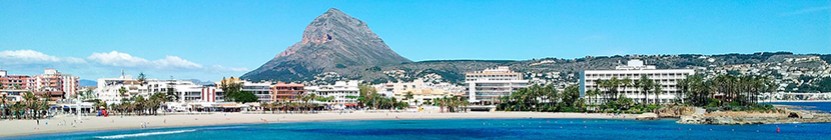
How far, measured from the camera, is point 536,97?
420 feet

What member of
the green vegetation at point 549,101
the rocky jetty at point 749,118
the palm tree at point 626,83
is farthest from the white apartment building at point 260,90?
the rocky jetty at point 749,118

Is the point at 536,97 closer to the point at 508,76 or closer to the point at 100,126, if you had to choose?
the point at 508,76

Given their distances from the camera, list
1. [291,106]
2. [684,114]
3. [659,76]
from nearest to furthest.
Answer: [684,114] < [291,106] < [659,76]

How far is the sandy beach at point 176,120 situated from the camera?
78.2m

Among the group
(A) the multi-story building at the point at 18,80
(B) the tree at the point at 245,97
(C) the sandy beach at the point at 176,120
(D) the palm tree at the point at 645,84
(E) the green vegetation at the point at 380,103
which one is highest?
(A) the multi-story building at the point at 18,80

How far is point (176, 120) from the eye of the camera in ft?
317

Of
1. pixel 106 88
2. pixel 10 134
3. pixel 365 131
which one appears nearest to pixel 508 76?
pixel 106 88

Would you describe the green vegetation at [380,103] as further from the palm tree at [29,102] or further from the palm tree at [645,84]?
the palm tree at [29,102]

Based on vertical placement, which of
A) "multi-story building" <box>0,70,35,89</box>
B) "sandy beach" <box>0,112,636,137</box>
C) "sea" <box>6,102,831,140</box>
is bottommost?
"sea" <box>6,102,831,140</box>

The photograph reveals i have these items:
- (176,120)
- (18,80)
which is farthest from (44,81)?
(176,120)

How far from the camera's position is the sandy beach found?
257 feet

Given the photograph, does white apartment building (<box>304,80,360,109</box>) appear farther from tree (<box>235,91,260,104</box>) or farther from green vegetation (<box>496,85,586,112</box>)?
green vegetation (<box>496,85,586,112</box>)

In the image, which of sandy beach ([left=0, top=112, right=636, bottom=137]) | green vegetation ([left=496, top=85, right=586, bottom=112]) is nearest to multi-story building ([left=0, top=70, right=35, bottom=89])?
sandy beach ([left=0, top=112, right=636, bottom=137])

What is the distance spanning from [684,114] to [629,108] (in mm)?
12657
